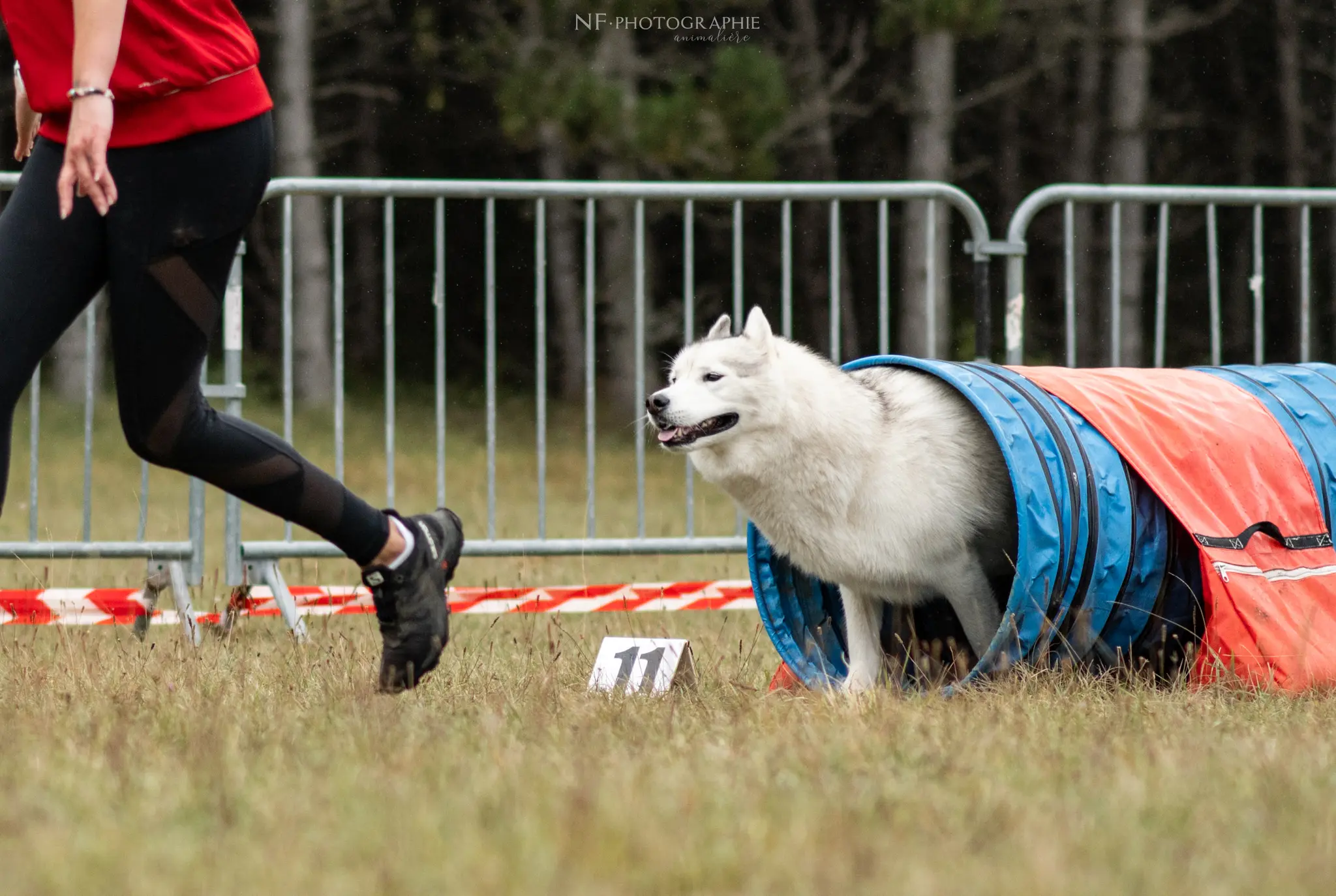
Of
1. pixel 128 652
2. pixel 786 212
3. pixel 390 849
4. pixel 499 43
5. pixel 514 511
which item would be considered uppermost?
pixel 499 43

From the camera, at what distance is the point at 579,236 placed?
22375mm

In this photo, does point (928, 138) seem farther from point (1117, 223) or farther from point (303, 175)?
point (1117, 223)

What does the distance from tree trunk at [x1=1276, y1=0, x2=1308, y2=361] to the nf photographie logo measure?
23.1 ft

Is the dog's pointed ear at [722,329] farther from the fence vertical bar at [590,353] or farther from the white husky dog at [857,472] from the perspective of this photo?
the fence vertical bar at [590,353]

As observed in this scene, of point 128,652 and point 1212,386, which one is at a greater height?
point 1212,386

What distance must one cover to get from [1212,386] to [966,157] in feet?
63.3

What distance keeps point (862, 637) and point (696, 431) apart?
2.39ft

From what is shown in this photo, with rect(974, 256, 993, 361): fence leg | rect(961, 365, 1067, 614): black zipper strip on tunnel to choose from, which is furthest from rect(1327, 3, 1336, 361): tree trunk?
rect(961, 365, 1067, 614): black zipper strip on tunnel

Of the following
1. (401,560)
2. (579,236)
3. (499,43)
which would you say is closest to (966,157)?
(579,236)

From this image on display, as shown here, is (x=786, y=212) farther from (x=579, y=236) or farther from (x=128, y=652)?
(x=579, y=236)

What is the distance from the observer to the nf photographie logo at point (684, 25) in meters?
14.8

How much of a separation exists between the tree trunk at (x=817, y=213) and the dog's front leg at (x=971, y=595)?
Result: 14.1 m

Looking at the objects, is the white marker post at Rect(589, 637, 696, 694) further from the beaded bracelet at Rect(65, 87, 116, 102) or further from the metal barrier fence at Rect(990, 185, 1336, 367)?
the metal barrier fence at Rect(990, 185, 1336, 367)

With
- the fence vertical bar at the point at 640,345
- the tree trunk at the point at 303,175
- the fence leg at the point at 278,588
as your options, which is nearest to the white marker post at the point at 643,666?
the fence leg at the point at 278,588
